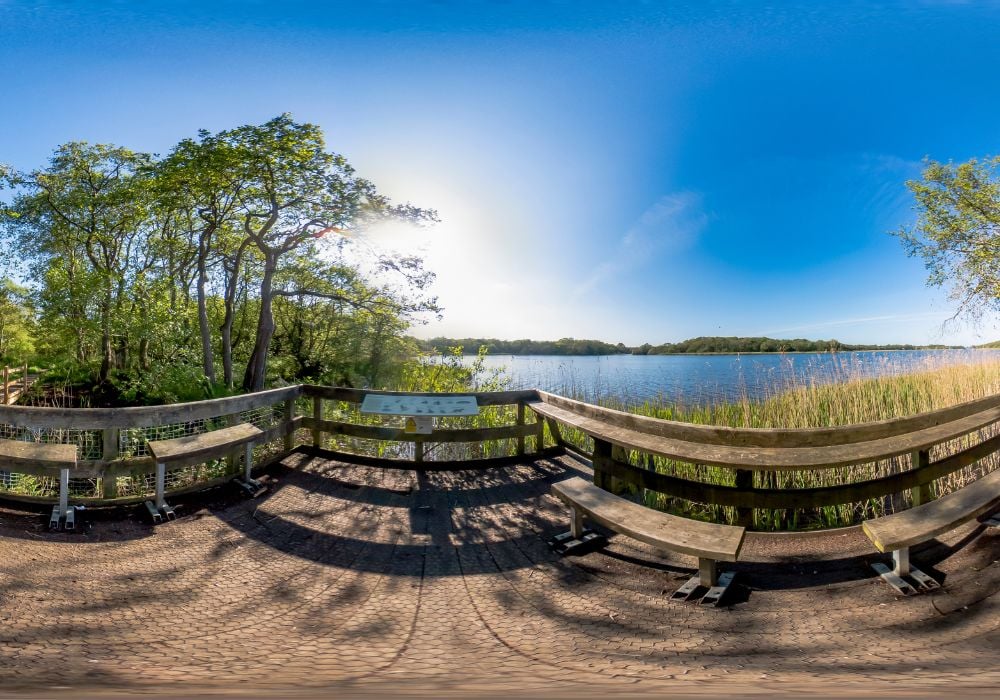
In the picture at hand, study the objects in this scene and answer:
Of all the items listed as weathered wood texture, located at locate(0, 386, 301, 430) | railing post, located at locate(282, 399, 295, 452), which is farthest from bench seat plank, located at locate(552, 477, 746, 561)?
railing post, located at locate(282, 399, 295, 452)

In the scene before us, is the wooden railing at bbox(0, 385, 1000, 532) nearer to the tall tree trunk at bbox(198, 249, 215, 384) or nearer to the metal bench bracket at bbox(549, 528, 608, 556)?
the metal bench bracket at bbox(549, 528, 608, 556)

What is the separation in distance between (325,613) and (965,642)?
2.91 metres

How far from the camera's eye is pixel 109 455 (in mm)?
3742

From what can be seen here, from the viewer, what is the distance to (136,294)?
15.8 m

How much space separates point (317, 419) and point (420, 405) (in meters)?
1.43

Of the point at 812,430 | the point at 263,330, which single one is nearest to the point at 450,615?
the point at 812,430

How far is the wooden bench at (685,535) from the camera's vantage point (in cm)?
234

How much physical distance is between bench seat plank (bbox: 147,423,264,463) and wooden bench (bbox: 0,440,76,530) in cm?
53

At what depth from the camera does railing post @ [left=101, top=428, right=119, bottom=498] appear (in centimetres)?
371

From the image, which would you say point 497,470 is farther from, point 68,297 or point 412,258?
point 68,297

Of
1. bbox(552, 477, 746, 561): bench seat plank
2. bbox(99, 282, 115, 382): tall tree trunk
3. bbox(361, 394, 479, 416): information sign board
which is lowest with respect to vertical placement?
bbox(552, 477, 746, 561): bench seat plank

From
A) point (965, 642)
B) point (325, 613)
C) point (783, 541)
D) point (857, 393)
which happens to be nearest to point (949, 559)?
point (783, 541)

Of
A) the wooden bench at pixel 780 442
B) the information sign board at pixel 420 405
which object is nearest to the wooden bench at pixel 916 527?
the wooden bench at pixel 780 442

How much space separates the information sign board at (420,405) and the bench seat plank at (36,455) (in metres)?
2.33
